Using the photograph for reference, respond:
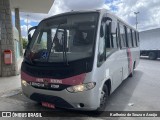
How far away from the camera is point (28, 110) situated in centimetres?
550

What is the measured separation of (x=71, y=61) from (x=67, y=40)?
670mm

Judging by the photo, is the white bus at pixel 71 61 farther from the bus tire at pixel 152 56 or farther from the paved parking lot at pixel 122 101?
the bus tire at pixel 152 56

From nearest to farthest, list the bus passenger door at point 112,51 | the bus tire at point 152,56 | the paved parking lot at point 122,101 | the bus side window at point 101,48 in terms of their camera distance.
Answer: the bus side window at point 101,48
the bus passenger door at point 112,51
the paved parking lot at point 122,101
the bus tire at point 152,56

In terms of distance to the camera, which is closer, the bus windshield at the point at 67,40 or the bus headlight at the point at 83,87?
the bus headlight at the point at 83,87

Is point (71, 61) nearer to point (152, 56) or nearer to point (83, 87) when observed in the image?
point (83, 87)

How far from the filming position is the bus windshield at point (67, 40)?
190 inches

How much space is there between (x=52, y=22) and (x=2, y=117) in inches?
107

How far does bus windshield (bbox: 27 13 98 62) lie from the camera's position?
4832 mm

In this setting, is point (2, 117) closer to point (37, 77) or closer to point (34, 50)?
point (37, 77)

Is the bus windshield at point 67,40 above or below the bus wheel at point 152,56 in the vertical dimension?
above

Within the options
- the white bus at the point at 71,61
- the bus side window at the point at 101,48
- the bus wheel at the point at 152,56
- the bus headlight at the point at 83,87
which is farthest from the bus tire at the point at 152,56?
the bus headlight at the point at 83,87

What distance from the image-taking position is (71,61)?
15.1 feet

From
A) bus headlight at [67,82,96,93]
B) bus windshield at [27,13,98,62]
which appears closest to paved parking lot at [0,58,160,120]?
bus headlight at [67,82,96,93]

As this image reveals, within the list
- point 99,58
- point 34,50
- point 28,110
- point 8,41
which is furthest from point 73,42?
point 8,41
